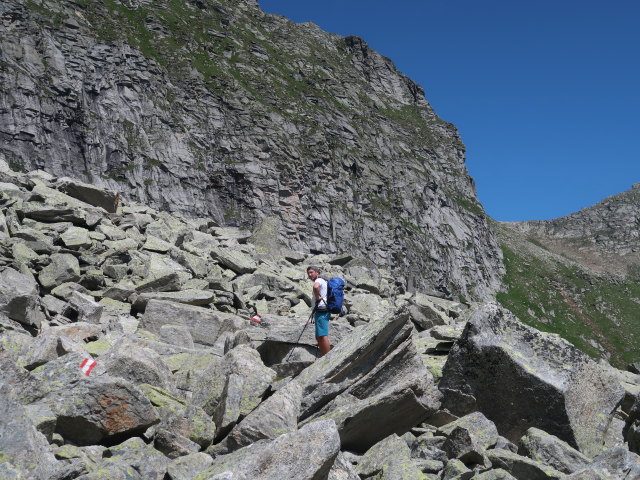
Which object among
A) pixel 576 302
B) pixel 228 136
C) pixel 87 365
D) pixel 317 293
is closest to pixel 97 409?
pixel 87 365

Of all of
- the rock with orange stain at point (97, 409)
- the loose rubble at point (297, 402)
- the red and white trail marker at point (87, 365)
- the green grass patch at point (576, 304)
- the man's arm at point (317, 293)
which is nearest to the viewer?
the loose rubble at point (297, 402)

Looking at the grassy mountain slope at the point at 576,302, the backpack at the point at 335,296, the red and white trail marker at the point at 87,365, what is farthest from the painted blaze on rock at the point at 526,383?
the grassy mountain slope at the point at 576,302

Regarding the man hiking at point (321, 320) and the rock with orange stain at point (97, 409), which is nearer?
the rock with orange stain at point (97, 409)

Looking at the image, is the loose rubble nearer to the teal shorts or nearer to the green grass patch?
the teal shorts

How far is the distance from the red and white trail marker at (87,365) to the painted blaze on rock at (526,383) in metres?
6.50

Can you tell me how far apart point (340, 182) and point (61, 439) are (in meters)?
99.9

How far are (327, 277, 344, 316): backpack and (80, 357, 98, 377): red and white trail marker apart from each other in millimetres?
6372

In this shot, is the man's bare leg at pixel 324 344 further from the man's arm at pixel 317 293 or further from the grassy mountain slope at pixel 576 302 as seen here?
the grassy mountain slope at pixel 576 302

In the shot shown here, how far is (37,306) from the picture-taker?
14.7 metres

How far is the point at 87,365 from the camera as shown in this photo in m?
9.78

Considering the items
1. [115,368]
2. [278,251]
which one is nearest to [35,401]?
[115,368]

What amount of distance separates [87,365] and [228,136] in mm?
94068

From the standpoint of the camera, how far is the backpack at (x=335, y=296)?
1465cm

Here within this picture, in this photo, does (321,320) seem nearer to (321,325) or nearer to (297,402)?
(321,325)
